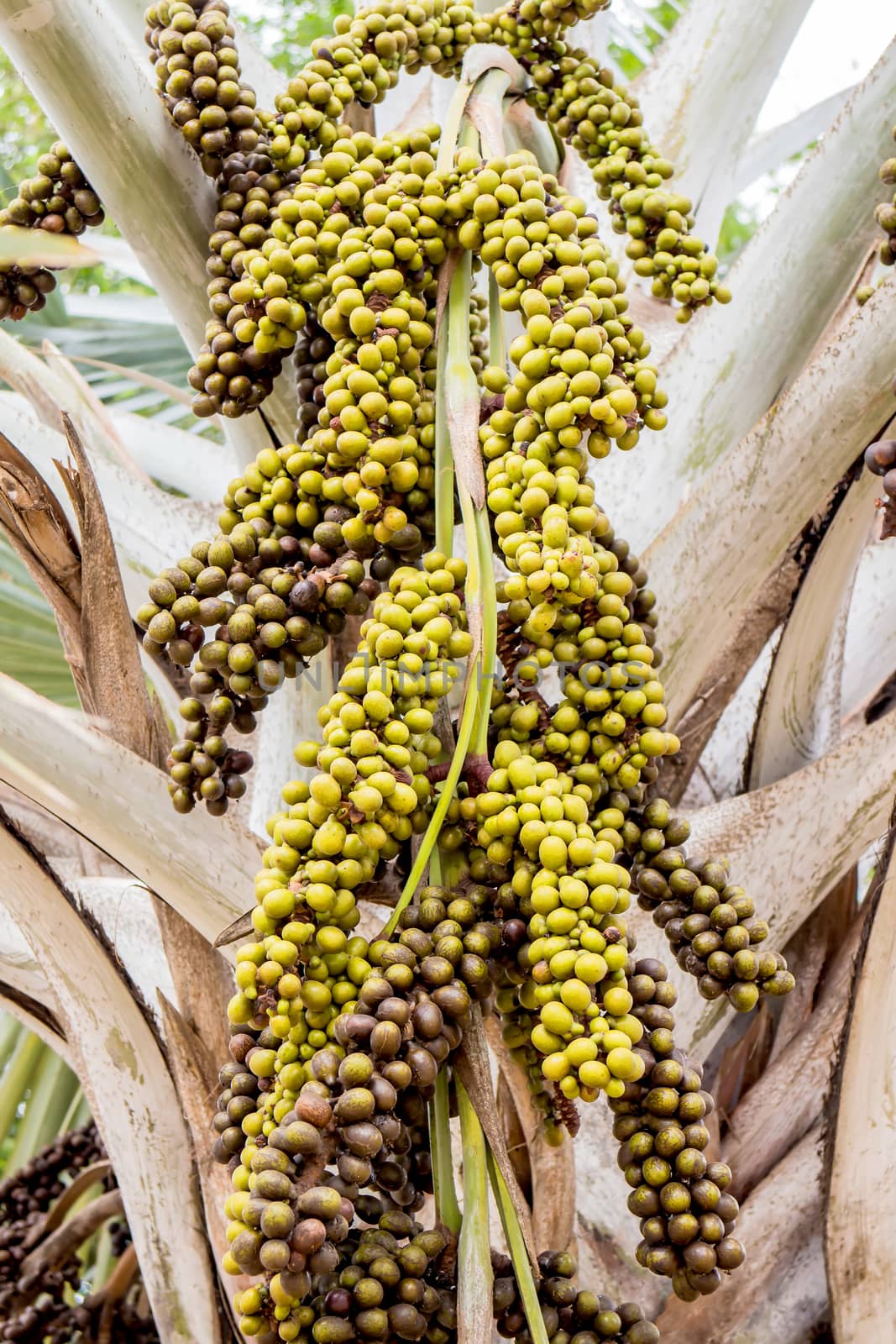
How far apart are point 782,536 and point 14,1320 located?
1182 mm

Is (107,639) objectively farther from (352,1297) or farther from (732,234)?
(732,234)

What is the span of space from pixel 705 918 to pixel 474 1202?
17 centimetres

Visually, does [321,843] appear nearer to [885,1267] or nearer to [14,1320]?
[885,1267]

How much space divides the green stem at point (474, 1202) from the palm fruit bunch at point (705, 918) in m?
0.13

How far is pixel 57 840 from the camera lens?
1.07 m

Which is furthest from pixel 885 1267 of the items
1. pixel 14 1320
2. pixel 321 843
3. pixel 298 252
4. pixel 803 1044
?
pixel 14 1320

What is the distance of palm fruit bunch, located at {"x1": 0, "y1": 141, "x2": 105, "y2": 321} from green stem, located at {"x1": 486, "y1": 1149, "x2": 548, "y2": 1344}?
2.02 feet

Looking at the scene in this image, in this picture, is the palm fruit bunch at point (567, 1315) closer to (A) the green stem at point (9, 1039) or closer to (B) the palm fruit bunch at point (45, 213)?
(B) the palm fruit bunch at point (45, 213)

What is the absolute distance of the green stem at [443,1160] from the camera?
1.75ft

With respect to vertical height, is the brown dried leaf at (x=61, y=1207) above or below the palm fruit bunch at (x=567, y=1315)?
above

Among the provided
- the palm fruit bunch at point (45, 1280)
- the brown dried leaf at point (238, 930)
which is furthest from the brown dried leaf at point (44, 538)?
the palm fruit bunch at point (45, 1280)

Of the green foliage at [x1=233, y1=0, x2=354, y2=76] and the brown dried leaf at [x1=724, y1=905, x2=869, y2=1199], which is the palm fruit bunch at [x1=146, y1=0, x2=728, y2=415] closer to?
the brown dried leaf at [x1=724, y1=905, x2=869, y2=1199]

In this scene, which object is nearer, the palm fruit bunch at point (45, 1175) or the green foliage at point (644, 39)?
the palm fruit bunch at point (45, 1175)

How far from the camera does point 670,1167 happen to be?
49 cm
